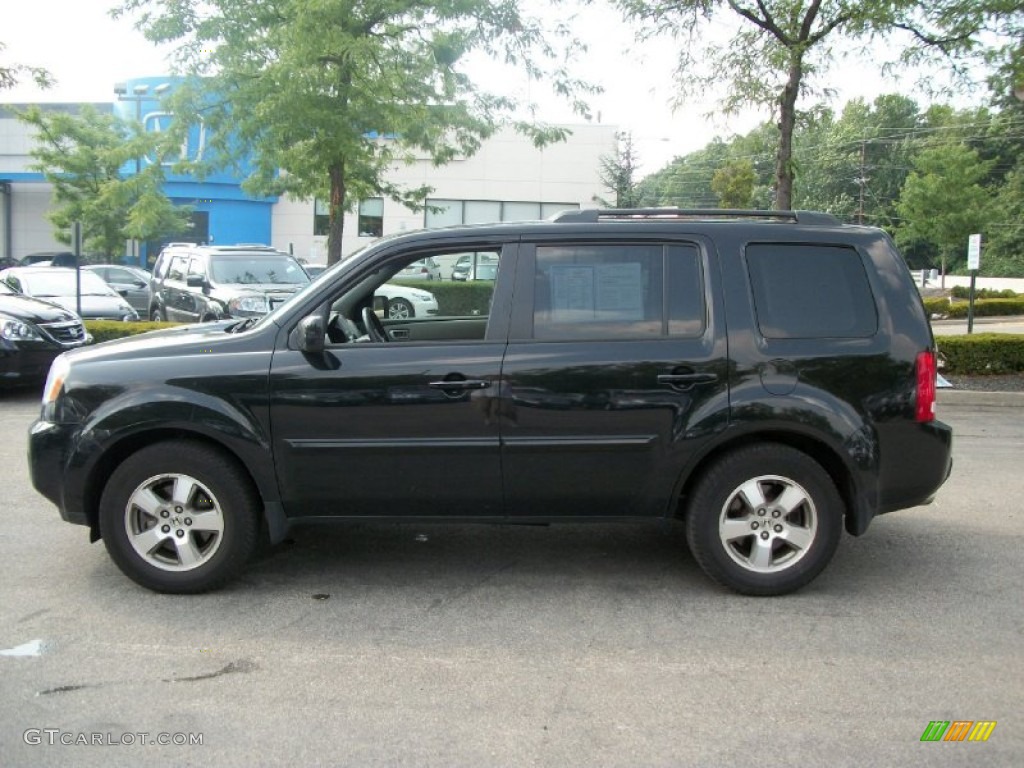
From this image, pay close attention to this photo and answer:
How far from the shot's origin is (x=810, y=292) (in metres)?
4.85

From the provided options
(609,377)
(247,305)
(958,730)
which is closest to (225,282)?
(247,305)

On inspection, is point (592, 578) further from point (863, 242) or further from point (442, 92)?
point (442, 92)

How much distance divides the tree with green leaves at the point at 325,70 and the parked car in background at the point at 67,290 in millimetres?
3879

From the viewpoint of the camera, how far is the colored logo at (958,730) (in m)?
3.45

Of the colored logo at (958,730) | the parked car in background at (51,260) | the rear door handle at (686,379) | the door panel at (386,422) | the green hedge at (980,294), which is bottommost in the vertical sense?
the colored logo at (958,730)

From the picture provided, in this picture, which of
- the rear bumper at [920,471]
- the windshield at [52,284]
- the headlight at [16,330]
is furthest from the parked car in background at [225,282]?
the rear bumper at [920,471]

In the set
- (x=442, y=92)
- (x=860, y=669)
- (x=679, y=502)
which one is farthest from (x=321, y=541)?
(x=442, y=92)

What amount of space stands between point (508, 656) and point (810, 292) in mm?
2348

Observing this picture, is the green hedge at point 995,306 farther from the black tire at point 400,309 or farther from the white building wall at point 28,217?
the white building wall at point 28,217

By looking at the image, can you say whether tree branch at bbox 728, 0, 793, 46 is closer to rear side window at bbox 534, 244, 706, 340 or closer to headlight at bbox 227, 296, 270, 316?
headlight at bbox 227, 296, 270, 316

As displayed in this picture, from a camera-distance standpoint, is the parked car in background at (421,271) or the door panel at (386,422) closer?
the door panel at (386,422)

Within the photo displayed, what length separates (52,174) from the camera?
31.8m

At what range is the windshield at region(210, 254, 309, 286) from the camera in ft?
50.1

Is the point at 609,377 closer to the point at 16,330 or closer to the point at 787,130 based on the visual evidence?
the point at 16,330
